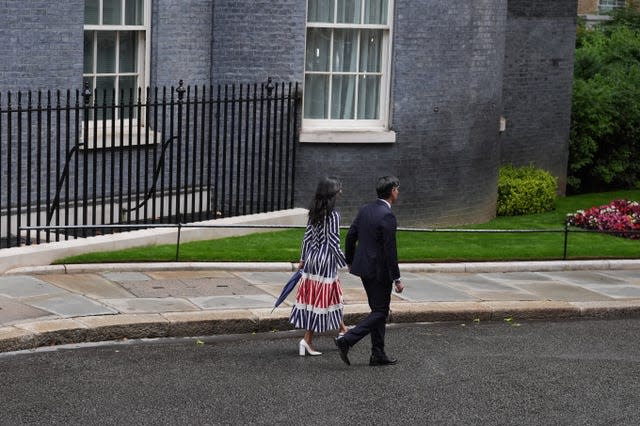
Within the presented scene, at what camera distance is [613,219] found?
741 inches

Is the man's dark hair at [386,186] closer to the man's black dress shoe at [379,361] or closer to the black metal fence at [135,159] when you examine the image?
the man's black dress shoe at [379,361]

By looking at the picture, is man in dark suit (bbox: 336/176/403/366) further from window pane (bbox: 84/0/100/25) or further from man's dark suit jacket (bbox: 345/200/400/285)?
window pane (bbox: 84/0/100/25)

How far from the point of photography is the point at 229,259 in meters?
13.9

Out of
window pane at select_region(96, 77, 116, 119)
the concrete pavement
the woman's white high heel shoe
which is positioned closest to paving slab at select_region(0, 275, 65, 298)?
the concrete pavement

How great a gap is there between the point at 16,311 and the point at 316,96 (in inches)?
294

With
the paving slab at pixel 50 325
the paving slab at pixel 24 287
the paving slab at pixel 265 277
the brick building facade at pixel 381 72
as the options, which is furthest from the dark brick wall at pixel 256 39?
the paving slab at pixel 50 325

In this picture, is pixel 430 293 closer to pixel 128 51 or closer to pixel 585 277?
pixel 585 277

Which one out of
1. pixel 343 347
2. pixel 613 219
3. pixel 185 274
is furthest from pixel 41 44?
pixel 613 219

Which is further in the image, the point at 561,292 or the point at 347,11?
the point at 347,11

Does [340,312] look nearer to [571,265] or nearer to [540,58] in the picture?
[571,265]

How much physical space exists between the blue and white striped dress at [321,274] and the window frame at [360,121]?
6.70 meters

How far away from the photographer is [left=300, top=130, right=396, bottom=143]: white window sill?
56.5 feet

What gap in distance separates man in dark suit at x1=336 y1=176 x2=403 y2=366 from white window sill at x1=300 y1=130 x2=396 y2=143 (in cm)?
687

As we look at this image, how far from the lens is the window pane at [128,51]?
1594 centimetres
